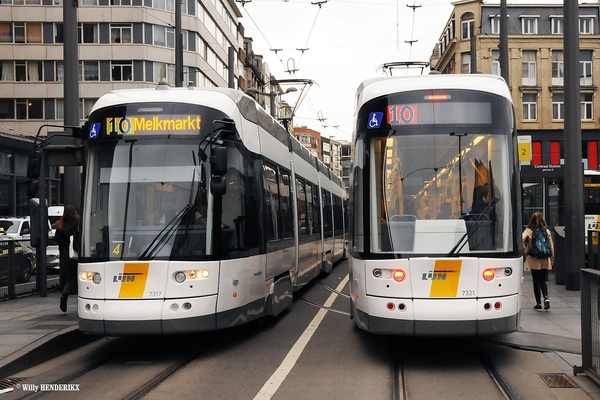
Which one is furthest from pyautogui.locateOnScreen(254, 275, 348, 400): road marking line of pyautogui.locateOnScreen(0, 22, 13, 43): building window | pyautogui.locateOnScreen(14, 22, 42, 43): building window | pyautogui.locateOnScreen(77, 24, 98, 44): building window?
pyautogui.locateOnScreen(0, 22, 13, 43): building window

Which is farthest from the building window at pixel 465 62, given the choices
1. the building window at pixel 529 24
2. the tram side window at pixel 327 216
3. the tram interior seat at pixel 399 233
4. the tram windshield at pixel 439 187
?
the tram interior seat at pixel 399 233

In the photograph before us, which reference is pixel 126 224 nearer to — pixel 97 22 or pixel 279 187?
pixel 279 187

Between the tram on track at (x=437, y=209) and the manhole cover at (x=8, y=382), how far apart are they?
386cm

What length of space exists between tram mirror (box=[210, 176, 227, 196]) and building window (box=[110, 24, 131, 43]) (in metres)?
42.4

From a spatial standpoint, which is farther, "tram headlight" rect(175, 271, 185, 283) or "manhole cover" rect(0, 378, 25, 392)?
"tram headlight" rect(175, 271, 185, 283)

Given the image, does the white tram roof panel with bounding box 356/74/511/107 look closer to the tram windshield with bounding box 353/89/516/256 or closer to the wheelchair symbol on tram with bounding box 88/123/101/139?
the tram windshield with bounding box 353/89/516/256

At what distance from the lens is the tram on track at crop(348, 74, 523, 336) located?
8391 millimetres

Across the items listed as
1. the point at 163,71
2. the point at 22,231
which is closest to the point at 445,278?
the point at 22,231

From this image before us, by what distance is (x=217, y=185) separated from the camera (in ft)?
28.8

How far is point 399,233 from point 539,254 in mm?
4667

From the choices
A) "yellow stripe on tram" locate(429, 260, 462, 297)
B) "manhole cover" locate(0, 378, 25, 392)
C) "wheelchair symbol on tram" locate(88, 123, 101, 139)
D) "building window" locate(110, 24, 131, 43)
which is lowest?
"manhole cover" locate(0, 378, 25, 392)

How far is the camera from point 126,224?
900 cm

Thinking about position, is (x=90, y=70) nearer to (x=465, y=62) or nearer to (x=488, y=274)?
(x=465, y=62)

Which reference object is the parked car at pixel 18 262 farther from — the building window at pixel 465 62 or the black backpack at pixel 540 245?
the building window at pixel 465 62
